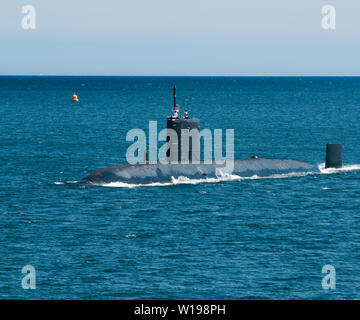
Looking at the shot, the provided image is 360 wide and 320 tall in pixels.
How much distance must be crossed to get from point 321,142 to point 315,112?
262 feet

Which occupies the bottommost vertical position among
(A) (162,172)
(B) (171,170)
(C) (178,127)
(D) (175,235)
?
(D) (175,235)

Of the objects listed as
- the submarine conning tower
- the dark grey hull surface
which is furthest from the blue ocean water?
the submarine conning tower

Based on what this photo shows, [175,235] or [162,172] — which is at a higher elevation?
[162,172]

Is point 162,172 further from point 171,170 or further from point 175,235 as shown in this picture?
point 175,235

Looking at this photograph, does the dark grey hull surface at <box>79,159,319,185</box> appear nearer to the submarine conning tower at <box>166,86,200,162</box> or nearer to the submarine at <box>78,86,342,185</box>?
the submarine at <box>78,86,342,185</box>

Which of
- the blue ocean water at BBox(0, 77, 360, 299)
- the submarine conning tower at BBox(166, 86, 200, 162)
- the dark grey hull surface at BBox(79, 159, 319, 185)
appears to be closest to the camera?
the blue ocean water at BBox(0, 77, 360, 299)

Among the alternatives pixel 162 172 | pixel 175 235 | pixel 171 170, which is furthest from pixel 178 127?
pixel 175 235

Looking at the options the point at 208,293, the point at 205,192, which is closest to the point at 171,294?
the point at 208,293

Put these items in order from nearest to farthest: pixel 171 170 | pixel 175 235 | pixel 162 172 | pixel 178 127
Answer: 1. pixel 175 235
2. pixel 178 127
3. pixel 162 172
4. pixel 171 170

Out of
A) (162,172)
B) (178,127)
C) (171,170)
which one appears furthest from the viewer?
(171,170)

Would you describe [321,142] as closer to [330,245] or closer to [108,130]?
[108,130]

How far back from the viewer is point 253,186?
6462 centimetres

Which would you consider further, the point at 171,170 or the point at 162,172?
the point at 171,170

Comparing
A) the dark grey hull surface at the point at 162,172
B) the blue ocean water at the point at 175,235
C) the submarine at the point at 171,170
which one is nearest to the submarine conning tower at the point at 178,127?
the submarine at the point at 171,170
